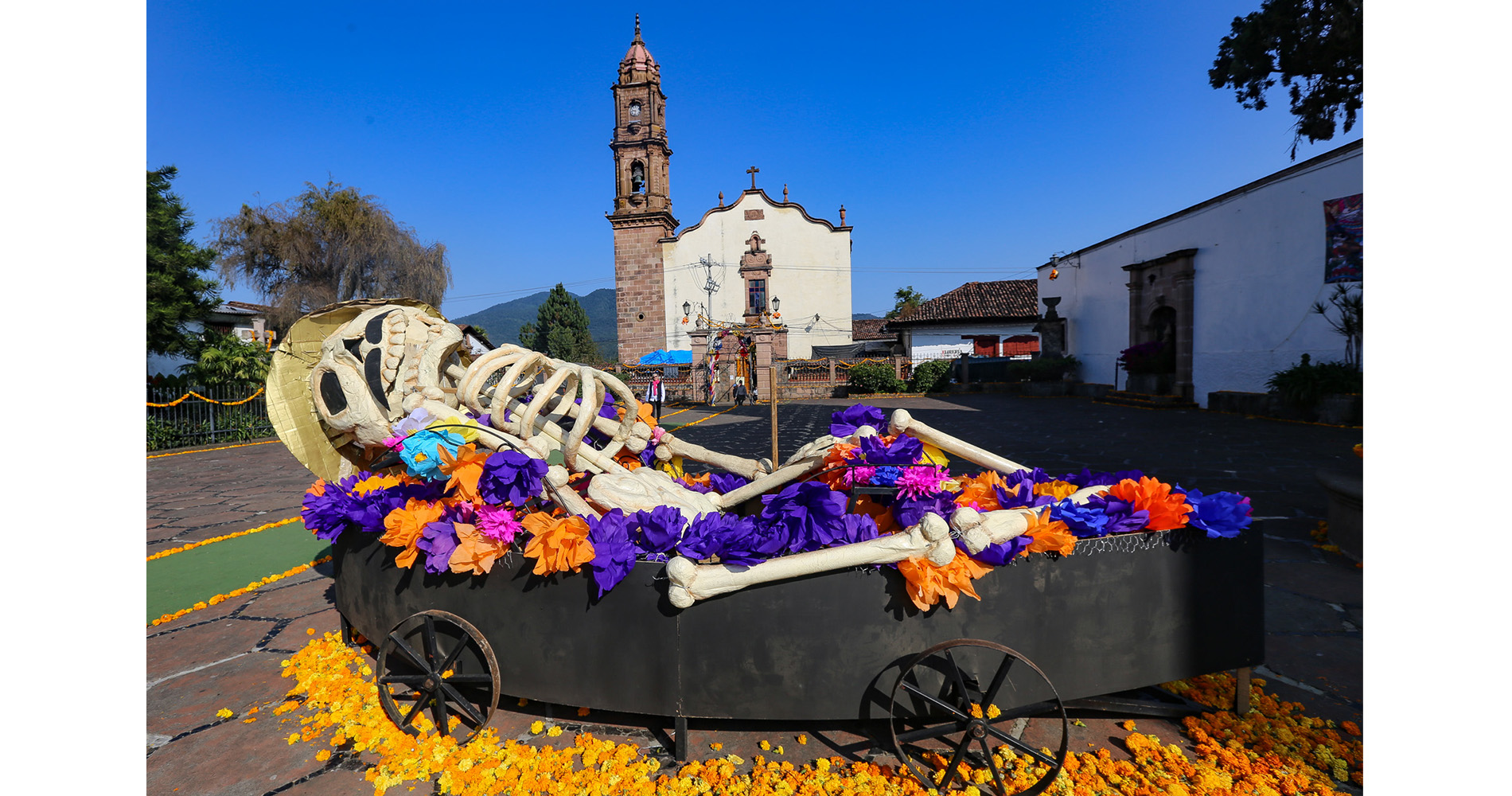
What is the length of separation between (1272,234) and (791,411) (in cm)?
1125

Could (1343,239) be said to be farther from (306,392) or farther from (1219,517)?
(306,392)

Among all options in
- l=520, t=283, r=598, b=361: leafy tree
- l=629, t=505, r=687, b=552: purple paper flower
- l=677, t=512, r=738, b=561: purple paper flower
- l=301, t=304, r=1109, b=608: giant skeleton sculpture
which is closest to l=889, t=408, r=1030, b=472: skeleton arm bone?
l=301, t=304, r=1109, b=608: giant skeleton sculpture

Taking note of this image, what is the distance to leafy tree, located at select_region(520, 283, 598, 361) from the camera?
50.7 metres

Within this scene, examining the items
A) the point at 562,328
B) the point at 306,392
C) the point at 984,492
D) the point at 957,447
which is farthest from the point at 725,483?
the point at 562,328

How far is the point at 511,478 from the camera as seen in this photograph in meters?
2.35

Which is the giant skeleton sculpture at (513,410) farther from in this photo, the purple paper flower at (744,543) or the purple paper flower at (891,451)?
the purple paper flower at (744,543)

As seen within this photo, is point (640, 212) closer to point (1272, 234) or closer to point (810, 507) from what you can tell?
point (1272, 234)

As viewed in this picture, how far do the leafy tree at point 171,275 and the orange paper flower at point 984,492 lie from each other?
52.0ft

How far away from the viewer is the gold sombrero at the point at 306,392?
306 cm

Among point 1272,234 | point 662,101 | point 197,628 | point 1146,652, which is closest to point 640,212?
point 662,101

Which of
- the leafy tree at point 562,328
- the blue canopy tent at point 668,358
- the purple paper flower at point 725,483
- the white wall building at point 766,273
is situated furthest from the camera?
the leafy tree at point 562,328

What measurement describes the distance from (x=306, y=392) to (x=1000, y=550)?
10.5 ft

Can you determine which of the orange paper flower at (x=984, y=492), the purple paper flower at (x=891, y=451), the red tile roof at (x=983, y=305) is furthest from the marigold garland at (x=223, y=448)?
the red tile roof at (x=983, y=305)

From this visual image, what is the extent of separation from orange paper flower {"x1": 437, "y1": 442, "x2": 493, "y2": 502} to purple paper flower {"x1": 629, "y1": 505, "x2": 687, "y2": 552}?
691 millimetres
